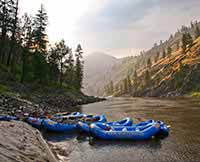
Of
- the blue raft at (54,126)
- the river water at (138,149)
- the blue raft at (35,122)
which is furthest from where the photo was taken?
the blue raft at (35,122)

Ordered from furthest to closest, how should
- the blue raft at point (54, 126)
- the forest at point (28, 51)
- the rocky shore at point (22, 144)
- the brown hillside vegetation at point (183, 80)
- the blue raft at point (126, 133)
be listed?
1. the brown hillside vegetation at point (183, 80)
2. the forest at point (28, 51)
3. the blue raft at point (54, 126)
4. the blue raft at point (126, 133)
5. the rocky shore at point (22, 144)

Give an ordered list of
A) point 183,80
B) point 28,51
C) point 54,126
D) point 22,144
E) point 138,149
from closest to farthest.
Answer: point 22,144 < point 138,149 < point 54,126 < point 28,51 < point 183,80

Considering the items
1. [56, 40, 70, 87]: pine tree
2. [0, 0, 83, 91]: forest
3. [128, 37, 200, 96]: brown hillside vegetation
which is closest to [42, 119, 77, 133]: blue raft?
[0, 0, 83, 91]: forest

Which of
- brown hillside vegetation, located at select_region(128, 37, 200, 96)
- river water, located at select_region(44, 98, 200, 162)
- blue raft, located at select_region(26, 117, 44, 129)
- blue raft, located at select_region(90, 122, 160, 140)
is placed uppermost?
brown hillside vegetation, located at select_region(128, 37, 200, 96)

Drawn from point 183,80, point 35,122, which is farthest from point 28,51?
point 183,80

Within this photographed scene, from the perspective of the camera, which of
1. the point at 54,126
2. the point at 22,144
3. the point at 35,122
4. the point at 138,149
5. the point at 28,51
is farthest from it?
the point at 28,51

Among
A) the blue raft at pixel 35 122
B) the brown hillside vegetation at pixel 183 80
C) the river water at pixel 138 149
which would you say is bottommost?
the river water at pixel 138 149

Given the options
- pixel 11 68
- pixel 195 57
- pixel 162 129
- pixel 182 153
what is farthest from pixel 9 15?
pixel 195 57

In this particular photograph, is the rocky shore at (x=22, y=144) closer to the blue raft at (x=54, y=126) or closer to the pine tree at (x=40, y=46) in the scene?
the blue raft at (x=54, y=126)

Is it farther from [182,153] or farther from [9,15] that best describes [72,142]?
[9,15]

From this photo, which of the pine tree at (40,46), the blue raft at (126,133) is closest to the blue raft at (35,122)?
the blue raft at (126,133)

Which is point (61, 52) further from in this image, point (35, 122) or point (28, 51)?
point (35, 122)

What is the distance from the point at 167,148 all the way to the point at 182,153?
152cm

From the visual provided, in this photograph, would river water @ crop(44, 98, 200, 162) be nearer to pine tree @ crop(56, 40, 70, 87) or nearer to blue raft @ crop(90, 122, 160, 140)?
blue raft @ crop(90, 122, 160, 140)
